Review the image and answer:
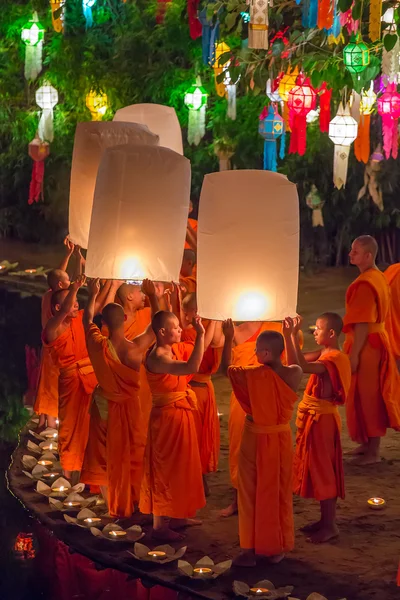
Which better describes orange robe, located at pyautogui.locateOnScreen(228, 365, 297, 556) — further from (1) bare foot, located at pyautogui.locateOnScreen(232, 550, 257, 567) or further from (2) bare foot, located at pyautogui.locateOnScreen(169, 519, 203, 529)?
(2) bare foot, located at pyautogui.locateOnScreen(169, 519, 203, 529)

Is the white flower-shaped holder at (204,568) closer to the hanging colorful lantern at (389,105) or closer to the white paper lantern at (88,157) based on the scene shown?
the white paper lantern at (88,157)

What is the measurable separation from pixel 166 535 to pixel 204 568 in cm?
51

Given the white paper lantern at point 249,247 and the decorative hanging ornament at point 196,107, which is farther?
the decorative hanging ornament at point 196,107

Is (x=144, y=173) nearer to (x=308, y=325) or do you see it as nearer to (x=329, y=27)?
(x=329, y=27)

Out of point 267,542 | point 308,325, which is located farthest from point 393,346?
point 308,325

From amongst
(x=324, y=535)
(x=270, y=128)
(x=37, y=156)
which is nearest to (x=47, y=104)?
(x=37, y=156)

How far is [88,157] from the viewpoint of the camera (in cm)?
719

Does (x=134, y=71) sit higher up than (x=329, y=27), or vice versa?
(x=134, y=71)

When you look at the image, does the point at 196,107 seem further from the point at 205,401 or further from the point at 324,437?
the point at 324,437

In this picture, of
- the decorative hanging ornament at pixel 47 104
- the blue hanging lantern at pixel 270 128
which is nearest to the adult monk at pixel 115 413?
the blue hanging lantern at pixel 270 128

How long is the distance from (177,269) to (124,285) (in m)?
0.63

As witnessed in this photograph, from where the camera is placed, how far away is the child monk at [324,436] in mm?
6172

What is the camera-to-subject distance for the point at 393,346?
8320 millimetres

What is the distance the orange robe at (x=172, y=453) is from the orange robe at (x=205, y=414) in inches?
24.8
